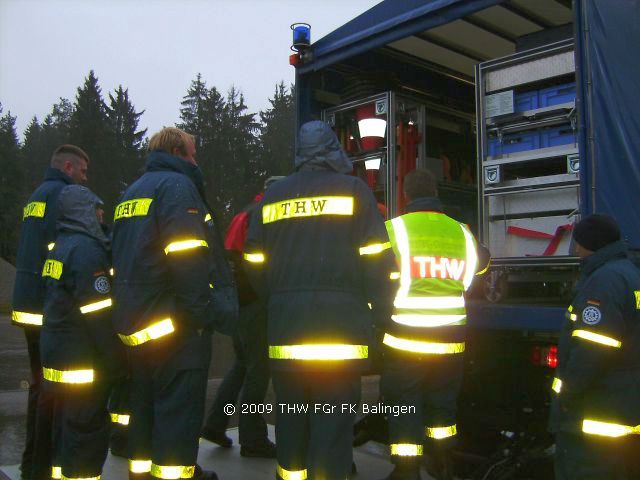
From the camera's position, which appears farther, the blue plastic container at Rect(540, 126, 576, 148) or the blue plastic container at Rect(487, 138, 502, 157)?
the blue plastic container at Rect(487, 138, 502, 157)

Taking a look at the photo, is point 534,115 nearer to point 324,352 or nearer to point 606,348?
point 606,348

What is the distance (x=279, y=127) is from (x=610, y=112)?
5601cm

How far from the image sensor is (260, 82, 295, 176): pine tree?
5350cm

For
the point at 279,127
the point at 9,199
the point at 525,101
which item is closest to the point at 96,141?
the point at 9,199

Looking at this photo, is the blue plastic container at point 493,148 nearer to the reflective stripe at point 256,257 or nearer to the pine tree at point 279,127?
the reflective stripe at point 256,257

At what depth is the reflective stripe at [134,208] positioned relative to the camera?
9.33 ft

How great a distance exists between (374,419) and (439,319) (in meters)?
1.05

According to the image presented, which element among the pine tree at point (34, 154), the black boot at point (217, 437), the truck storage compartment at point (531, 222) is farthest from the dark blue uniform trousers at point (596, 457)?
the pine tree at point (34, 154)

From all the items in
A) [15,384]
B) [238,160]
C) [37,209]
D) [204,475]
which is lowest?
[15,384]

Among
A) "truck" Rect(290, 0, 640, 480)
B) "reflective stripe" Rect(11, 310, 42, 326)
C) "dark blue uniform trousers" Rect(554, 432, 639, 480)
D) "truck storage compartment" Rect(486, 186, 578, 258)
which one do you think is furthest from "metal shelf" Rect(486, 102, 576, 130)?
"reflective stripe" Rect(11, 310, 42, 326)

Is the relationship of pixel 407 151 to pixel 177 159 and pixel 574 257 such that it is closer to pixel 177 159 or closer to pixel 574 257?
pixel 574 257

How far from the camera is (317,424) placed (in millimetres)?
2680

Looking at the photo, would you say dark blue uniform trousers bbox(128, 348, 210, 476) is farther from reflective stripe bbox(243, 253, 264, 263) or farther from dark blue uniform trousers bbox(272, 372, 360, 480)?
reflective stripe bbox(243, 253, 264, 263)

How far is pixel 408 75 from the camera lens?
5.60 meters
